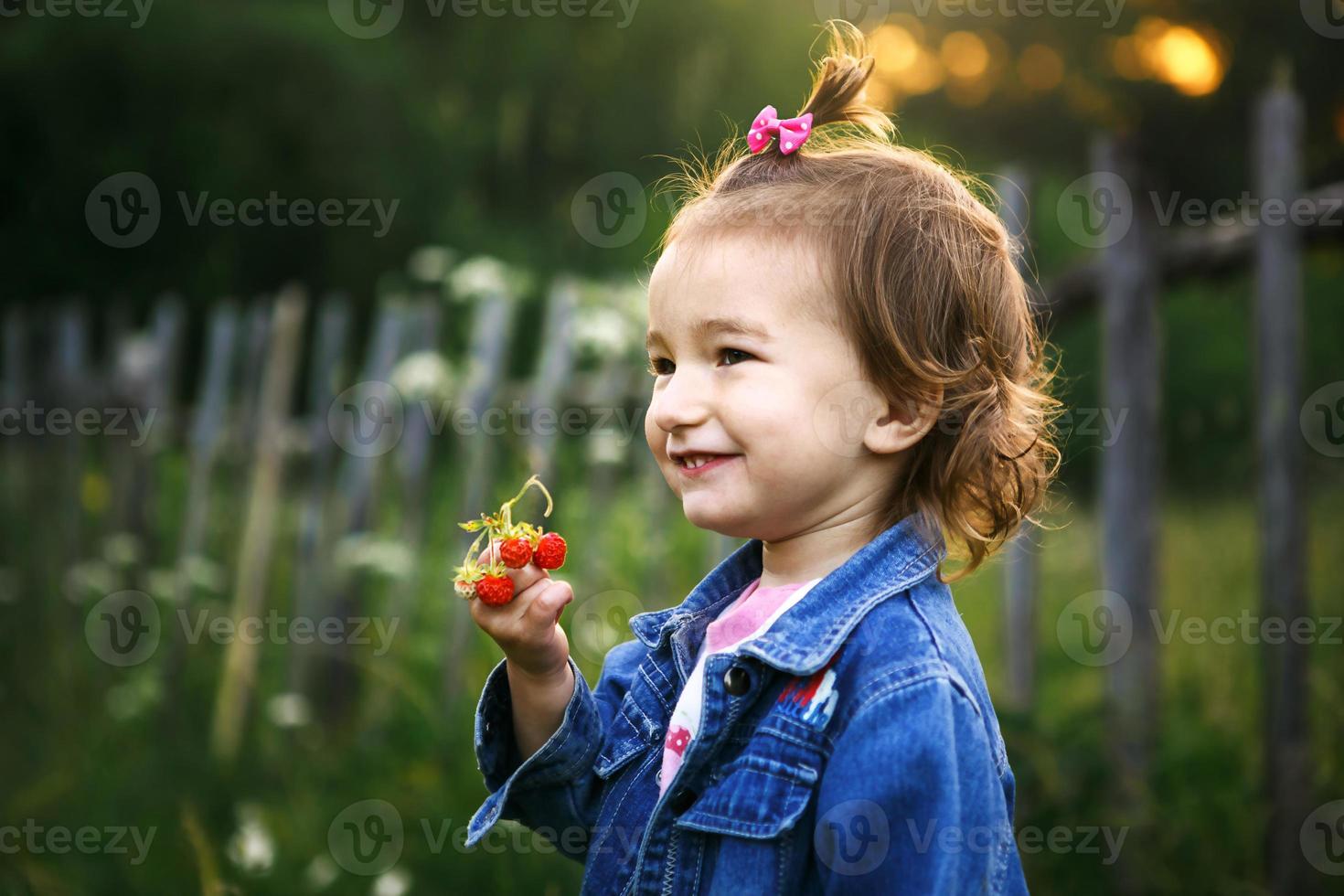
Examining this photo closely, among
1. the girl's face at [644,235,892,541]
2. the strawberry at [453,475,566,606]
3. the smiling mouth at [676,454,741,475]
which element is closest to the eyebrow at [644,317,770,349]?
the girl's face at [644,235,892,541]

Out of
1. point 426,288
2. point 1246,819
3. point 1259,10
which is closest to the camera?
point 1246,819

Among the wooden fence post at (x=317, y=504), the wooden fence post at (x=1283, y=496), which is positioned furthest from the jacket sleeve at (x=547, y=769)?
the wooden fence post at (x=317, y=504)

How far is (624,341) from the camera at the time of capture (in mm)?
3600

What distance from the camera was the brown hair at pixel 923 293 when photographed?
1.50 meters

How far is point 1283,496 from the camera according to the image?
3.04 meters

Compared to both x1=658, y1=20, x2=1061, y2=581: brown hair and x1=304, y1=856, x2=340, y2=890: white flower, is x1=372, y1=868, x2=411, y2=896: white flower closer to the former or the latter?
x1=304, y1=856, x2=340, y2=890: white flower

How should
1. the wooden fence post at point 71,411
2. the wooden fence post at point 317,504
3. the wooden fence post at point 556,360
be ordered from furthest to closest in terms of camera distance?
the wooden fence post at point 71,411
the wooden fence post at point 317,504
the wooden fence post at point 556,360

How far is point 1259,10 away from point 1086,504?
15.2ft

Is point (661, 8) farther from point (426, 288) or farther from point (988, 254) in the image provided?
point (988, 254)

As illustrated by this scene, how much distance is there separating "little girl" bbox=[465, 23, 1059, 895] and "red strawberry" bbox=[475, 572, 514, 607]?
2 centimetres

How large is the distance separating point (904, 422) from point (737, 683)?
1.30 feet

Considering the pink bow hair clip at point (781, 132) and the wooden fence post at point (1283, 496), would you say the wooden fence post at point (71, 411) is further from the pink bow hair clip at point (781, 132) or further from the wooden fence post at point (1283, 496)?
the wooden fence post at point (1283, 496)

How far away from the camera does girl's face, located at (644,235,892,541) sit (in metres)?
1.45

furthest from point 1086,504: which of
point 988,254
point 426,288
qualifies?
point 988,254
